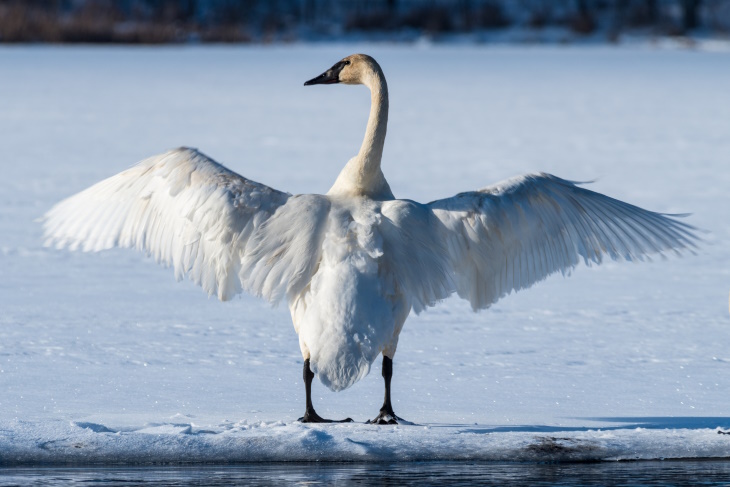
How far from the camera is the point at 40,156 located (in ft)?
39.3

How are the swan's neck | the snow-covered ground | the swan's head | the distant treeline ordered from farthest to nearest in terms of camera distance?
the distant treeline → the swan's head → the swan's neck → the snow-covered ground

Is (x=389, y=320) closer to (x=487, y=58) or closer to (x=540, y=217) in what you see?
(x=540, y=217)

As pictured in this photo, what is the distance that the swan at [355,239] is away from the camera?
13.6ft

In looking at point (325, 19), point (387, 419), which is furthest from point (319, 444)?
point (325, 19)

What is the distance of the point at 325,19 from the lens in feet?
149

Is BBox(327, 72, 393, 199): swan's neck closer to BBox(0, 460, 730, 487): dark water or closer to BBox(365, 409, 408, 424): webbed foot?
BBox(365, 409, 408, 424): webbed foot

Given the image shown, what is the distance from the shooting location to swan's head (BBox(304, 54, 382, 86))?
5102 millimetres

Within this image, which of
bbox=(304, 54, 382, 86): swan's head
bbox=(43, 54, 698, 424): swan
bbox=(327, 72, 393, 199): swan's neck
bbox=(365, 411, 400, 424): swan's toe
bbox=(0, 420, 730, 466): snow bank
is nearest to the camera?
bbox=(0, 420, 730, 466): snow bank

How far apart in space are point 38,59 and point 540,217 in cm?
2291

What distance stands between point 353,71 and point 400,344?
125cm

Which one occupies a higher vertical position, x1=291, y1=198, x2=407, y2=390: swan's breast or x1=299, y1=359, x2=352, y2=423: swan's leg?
x1=291, y1=198, x2=407, y2=390: swan's breast

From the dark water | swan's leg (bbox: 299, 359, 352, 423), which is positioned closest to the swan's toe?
swan's leg (bbox: 299, 359, 352, 423)

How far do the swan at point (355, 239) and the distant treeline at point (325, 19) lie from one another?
28.2 metres

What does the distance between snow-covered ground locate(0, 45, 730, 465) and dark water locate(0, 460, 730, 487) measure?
59mm
